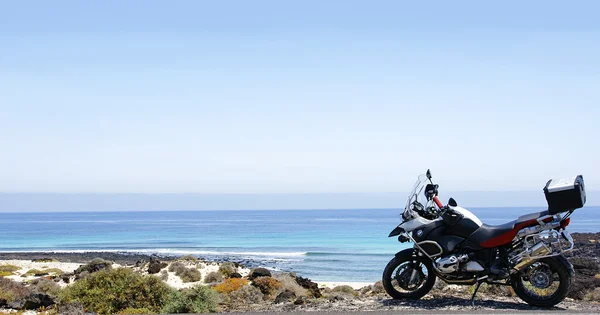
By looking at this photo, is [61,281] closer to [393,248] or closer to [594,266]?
[594,266]

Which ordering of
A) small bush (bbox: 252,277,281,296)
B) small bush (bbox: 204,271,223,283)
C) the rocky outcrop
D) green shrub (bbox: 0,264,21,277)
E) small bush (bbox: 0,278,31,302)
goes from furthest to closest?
green shrub (bbox: 0,264,21,277) → the rocky outcrop → small bush (bbox: 204,271,223,283) → small bush (bbox: 252,277,281,296) → small bush (bbox: 0,278,31,302)

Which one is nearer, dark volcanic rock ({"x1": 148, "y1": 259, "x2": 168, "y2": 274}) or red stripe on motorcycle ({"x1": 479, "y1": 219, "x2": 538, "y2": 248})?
red stripe on motorcycle ({"x1": 479, "y1": 219, "x2": 538, "y2": 248})

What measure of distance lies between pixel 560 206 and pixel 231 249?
58.5 meters

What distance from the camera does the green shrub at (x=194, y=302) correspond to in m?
10.4

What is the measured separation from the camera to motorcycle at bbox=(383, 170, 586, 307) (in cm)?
887

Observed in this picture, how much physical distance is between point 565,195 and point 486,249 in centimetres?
142

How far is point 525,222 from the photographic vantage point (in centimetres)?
910

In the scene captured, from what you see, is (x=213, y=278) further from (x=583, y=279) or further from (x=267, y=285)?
(x=583, y=279)

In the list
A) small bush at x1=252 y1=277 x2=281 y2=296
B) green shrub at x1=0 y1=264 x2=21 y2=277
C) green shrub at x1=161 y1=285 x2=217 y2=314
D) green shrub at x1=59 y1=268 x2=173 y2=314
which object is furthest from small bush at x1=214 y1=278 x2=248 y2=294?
green shrub at x1=0 y1=264 x2=21 y2=277

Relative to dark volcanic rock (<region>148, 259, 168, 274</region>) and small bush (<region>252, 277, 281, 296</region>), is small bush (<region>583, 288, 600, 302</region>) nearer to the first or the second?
small bush (<region>252, 277, 281, 296</region>)

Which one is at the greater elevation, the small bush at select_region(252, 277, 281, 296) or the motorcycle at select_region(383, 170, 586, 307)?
the motorcycle at select_region(383, 170, 586, 307)

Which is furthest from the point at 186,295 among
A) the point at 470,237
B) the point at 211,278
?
the point at 211,278

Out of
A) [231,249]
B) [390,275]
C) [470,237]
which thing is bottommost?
[231,249]

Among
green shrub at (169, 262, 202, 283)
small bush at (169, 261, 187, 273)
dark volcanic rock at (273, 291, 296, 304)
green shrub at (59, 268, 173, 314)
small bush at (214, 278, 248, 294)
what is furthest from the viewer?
small bush at (169, 261, 187, 273)
